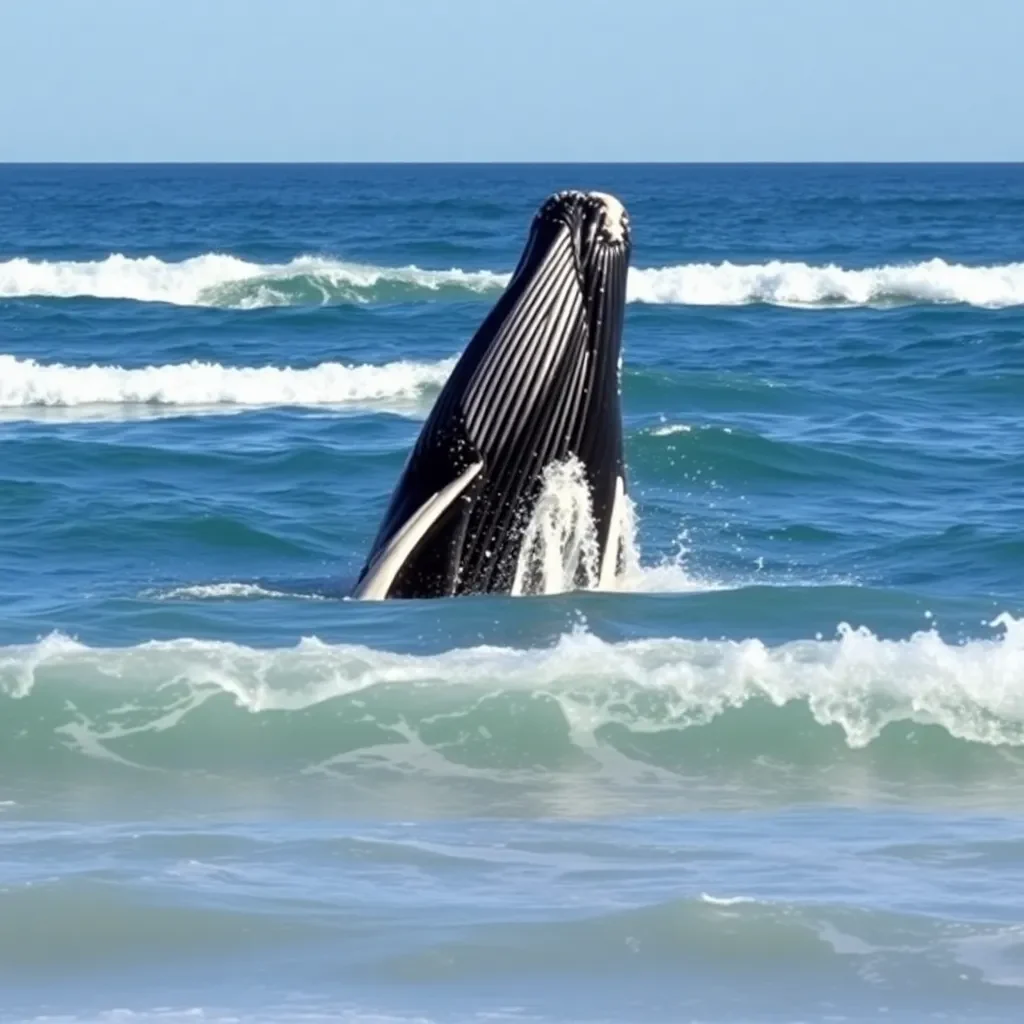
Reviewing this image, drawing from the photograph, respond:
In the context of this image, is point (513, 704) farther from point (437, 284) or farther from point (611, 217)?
point (437, 284)

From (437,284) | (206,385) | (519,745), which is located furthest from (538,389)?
(437,284)

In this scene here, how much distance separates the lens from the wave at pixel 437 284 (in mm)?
47875

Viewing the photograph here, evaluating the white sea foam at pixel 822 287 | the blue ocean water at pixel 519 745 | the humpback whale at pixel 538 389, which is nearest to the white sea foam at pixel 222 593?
the blue ocean water at pixel 519 745

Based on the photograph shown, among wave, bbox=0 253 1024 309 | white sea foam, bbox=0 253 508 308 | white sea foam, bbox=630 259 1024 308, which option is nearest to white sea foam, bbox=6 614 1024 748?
wave, bbox=0 253 1024 309

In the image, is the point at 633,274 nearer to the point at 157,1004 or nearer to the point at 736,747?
the point at 736,747

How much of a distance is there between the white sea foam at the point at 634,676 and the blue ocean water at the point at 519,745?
0.02 m

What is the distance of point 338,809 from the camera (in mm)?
9227

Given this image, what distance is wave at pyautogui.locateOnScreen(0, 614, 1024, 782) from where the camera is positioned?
33.5 ft

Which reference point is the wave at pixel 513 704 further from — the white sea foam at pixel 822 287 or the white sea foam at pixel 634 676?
the white sea foam at pixel 822 287

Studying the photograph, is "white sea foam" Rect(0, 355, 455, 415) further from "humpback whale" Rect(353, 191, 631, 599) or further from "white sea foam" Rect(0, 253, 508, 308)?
"humpback whale" Rect(353, 191, 631, 599)

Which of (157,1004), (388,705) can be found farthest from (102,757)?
(157,1004)

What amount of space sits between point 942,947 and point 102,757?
4.44 metres

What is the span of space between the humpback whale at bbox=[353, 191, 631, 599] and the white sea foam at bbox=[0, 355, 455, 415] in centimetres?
1761

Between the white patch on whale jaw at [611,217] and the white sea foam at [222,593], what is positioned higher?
the white patch on whale jaw at [611,217]
